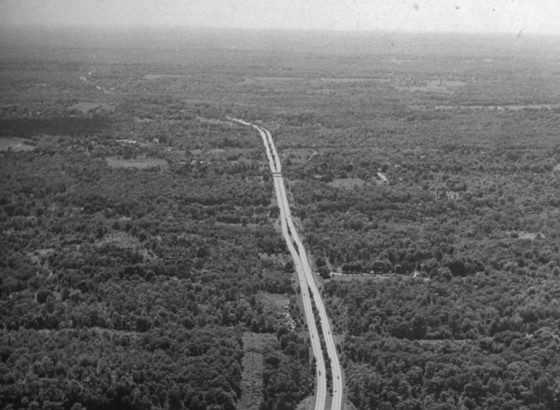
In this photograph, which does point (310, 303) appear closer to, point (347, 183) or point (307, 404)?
point (307, 404)

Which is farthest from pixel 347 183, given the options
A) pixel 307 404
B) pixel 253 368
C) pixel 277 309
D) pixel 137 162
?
pixel 307 404

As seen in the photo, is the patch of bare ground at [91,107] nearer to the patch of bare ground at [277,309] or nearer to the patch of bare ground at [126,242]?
the patch of bare ground at [126,242]

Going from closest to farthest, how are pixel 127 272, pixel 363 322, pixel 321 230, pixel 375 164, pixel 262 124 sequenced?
pixel 363 322 < pixel 127 272 < pixel 321 230 < pixel 375 164 < pixel 262 124

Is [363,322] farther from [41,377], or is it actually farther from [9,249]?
[9,249]

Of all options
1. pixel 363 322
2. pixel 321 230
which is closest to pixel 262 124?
pixel 321 230

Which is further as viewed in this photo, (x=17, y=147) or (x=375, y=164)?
(x=17, y=147)

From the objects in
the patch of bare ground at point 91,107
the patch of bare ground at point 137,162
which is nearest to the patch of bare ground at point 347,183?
the patch of bare ground at point 137,162
